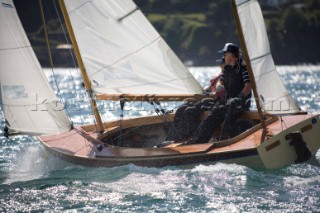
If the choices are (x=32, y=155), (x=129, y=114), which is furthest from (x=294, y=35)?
(x=32, y=155)

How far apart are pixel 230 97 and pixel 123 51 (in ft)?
6.48

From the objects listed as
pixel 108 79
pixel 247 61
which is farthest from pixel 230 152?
pixel 108 79

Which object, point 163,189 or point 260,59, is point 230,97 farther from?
point 163,189

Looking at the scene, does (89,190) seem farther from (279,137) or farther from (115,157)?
(279,137)

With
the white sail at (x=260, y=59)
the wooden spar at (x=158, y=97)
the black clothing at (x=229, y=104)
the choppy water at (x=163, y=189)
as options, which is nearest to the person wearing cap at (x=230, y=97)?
the black clothing at (x=229, y=104)

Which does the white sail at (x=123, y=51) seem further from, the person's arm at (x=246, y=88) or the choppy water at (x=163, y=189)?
the choppy water at (x=163, y=189)

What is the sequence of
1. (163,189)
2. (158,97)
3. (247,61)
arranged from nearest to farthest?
(163,189), (247,61), (158,97)

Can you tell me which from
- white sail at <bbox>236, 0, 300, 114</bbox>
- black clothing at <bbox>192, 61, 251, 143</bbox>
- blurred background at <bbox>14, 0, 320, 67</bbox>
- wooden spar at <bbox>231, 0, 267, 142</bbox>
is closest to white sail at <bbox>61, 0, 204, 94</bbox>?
black clothing at <bbox>192, 61, 251, 143</bbox>

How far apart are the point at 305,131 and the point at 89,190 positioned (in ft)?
11.9

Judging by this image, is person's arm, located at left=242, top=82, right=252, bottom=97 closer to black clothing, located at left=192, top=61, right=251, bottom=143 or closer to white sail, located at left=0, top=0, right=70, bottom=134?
black clothing, located at left=192, top=61, right=251, bottom=143

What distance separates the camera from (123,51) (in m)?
12.0

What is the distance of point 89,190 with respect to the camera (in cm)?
1020

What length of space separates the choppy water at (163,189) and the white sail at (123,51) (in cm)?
153

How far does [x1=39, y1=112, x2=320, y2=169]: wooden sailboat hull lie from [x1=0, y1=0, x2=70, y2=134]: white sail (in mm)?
616
